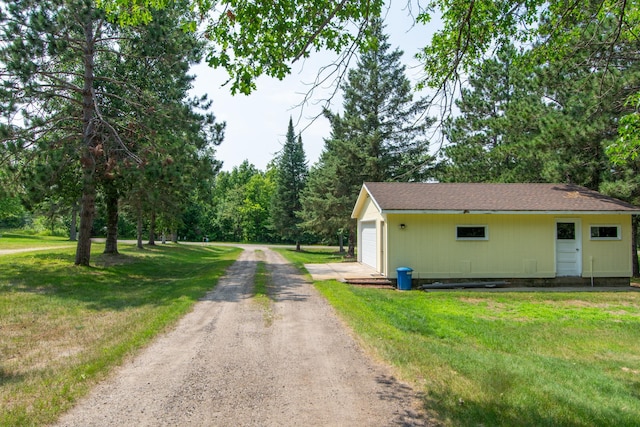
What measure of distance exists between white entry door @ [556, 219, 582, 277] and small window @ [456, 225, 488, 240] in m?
2.61

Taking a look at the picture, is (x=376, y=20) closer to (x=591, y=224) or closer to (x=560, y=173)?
(x=591, y=224)

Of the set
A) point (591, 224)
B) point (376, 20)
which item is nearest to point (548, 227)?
point (591, 224)

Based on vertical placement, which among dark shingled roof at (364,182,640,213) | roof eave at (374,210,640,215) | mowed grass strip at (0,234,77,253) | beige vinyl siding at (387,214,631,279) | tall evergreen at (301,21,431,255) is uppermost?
tall evergreen at (301,21,431,255)

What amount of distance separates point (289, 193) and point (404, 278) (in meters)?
26.1

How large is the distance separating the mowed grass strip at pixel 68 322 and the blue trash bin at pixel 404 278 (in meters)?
5.69

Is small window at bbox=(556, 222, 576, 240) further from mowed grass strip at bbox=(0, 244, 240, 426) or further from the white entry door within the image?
mowed grass strip at bbox=(0, 244, 240, 426)

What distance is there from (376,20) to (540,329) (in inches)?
255

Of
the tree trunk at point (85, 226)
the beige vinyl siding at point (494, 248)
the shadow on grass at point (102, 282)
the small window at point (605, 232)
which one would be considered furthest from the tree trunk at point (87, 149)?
the small window at point (605, 232)

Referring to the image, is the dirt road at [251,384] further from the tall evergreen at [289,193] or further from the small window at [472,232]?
the tall evergreen at [289,193]

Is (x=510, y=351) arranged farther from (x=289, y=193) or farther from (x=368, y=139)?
(x=289, y=193)

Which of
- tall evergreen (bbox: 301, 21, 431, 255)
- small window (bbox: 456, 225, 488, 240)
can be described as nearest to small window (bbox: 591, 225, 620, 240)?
small window (bbox: 456, 225, 488, 240)

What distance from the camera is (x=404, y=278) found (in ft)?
42.4

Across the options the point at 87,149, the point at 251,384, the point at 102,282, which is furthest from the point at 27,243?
the point at 251,384

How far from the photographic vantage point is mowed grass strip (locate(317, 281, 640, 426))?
4.11 metres
